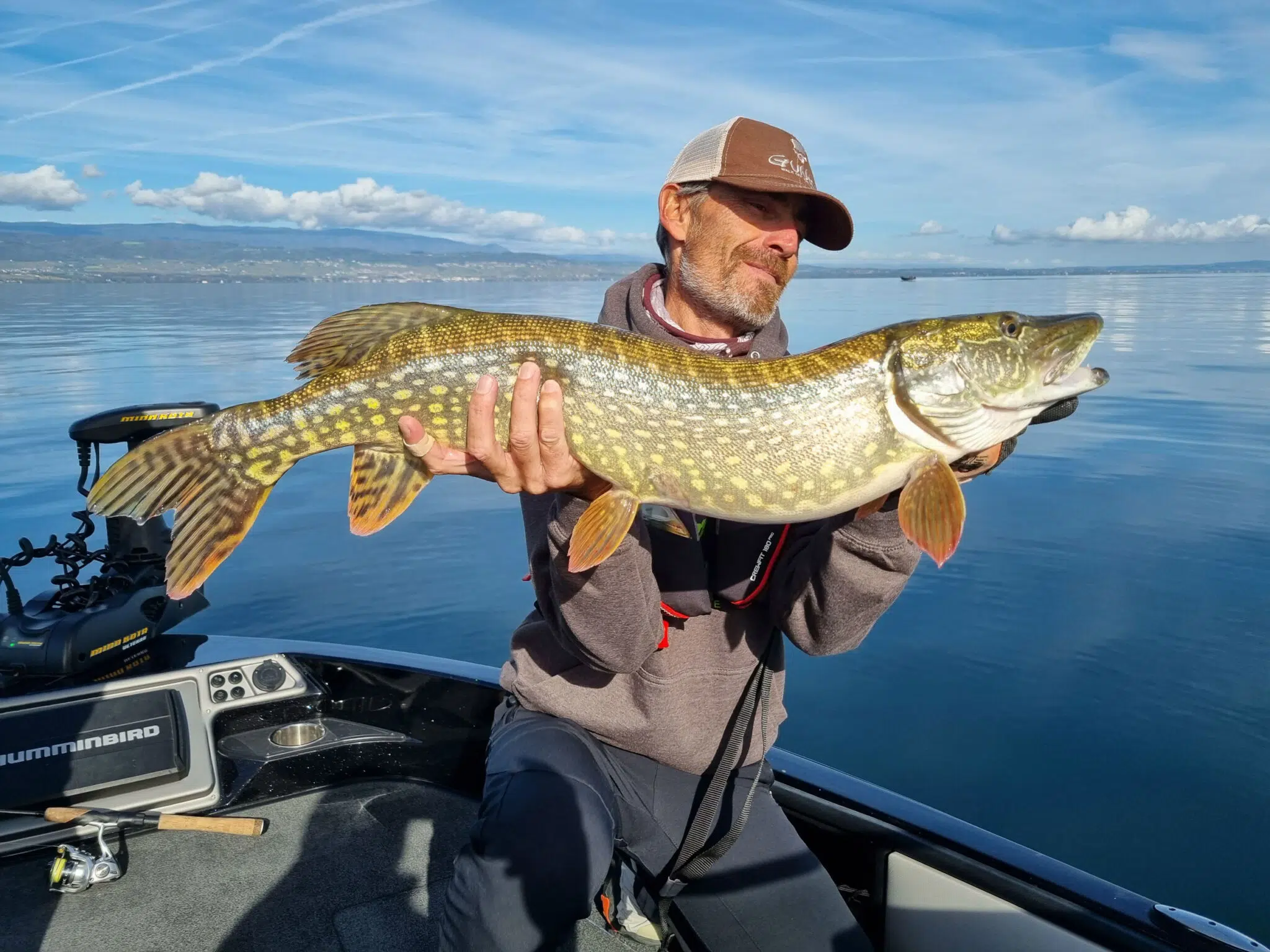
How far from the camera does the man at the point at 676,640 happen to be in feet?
7.06

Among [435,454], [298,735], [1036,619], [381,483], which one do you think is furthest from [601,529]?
[1036,619]

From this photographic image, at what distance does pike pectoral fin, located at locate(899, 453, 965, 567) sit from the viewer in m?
2.01

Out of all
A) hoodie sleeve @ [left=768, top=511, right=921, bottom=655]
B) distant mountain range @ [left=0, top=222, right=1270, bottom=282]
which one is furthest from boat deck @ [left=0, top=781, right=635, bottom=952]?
distant mountain range @ [left=0, top=222, right=1270, bottom=282]

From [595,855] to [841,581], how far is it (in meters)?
0.98

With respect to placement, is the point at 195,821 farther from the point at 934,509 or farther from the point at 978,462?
the point at 978,462

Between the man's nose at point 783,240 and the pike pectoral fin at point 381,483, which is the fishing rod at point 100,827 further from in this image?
the man's nose at point 783,240

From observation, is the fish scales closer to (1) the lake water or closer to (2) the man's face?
(2) the man's face

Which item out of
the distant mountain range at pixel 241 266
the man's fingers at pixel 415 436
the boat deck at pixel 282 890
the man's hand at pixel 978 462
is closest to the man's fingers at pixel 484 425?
the man's fingers at pixel 415 436

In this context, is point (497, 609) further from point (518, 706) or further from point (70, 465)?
point (70, 465)

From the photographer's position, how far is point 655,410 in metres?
2.17

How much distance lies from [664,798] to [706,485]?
1.00m

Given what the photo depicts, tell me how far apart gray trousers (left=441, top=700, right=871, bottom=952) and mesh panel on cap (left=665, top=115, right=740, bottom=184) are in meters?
1.79

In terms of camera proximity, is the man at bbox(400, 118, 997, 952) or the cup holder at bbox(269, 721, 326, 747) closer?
the man at bbox(400, 118, 997, 952)

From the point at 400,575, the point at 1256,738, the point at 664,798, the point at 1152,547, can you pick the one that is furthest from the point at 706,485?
the point at 1152,547
